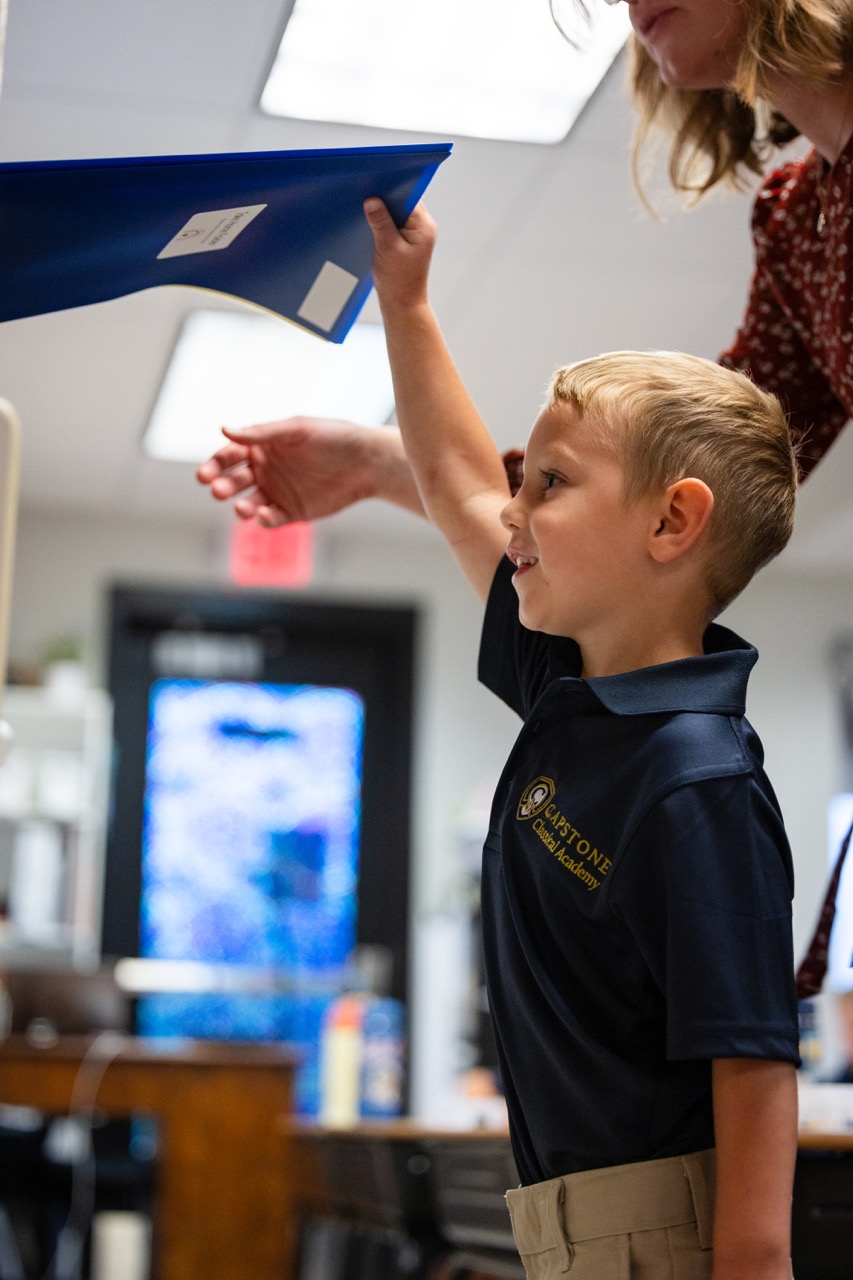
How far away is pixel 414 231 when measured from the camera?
3.93ft

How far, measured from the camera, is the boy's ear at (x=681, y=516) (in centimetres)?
102

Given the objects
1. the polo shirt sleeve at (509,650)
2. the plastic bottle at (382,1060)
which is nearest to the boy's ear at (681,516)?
the polo shirt sleeve at (509,650)

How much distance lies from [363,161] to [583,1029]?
2.11ft

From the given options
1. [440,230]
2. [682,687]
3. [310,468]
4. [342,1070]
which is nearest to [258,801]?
[342,1070]

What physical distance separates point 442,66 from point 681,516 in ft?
7.85

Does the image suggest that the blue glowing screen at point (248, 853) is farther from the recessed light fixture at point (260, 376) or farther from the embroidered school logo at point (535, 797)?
the embroidered school logo at point (535, 797)

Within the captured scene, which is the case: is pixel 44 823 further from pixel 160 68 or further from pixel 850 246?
pixel 850 246

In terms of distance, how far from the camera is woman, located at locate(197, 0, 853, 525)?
48.4 inches

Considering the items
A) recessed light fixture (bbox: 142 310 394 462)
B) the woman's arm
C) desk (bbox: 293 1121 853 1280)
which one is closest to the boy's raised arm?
the woman's arm

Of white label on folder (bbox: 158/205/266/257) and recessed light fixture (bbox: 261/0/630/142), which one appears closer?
white label on folder (bbox: 158/205/266/257)

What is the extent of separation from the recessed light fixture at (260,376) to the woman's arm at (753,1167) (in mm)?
3376

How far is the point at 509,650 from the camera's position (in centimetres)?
120

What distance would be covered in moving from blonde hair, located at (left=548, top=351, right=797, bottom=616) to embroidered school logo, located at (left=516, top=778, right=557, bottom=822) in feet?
0.61

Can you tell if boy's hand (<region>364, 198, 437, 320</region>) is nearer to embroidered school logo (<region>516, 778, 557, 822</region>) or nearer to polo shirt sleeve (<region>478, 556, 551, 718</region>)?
polo shirt sleeve (<region>478, 556, 551, 718</region>)
